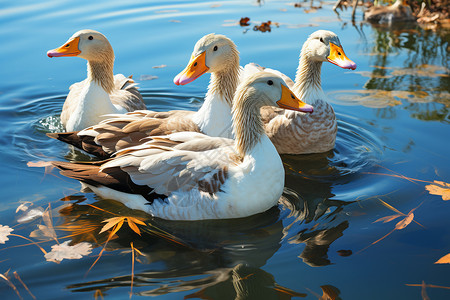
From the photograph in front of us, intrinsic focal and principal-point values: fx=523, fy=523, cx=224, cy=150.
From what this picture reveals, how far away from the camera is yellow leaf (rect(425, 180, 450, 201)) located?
5.54 metres

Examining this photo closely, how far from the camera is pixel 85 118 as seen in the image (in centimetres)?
659

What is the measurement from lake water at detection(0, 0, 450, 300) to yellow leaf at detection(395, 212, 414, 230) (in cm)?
9

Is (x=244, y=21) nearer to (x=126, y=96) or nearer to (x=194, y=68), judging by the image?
(x=126, y=96)

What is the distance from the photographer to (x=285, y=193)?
224 inches

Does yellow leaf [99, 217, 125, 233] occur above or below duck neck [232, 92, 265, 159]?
below

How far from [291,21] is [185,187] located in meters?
7.64

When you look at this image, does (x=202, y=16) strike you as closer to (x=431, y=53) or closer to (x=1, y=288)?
(x=431, y=53)

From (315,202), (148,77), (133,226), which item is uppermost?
(148,77)

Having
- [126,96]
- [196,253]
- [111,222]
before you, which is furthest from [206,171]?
[126,96]

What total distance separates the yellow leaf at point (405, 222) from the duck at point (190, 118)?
85.5 inches

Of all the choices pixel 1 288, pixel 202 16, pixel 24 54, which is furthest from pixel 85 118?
pixel 202 16

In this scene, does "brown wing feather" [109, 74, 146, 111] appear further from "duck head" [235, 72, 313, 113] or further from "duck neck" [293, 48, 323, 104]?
"duck head" [235, 72, 313, 113]

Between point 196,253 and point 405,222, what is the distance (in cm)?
207

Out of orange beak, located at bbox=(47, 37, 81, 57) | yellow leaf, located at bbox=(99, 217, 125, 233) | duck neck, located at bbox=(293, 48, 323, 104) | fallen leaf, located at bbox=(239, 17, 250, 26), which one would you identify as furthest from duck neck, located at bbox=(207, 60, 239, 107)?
fallen leaf, located at bbox=(239, 17, 250, 26)
